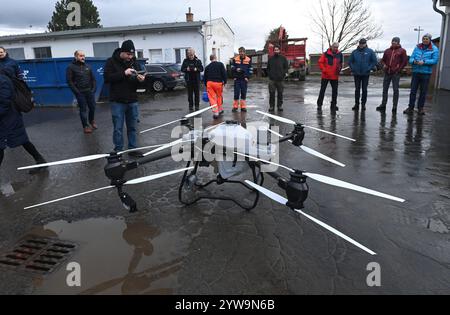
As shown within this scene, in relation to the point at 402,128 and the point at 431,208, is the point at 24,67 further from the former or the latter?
the point at 431,208

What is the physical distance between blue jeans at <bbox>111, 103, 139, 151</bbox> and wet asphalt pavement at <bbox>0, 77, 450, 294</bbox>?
596mm

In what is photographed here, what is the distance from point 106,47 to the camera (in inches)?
1070

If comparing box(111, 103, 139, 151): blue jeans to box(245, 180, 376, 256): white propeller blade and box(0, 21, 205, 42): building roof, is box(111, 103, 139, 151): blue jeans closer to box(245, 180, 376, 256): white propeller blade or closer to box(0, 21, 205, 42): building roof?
box(245, 180, 376, 256): white propeller blade

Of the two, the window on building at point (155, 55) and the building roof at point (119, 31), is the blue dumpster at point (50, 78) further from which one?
the window on building at point (155, 55)

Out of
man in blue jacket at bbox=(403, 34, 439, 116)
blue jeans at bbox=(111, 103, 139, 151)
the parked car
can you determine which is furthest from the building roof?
blue jeans at bbox=(111, 103, 139, 151)

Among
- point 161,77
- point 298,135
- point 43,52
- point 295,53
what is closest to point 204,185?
point 298,135

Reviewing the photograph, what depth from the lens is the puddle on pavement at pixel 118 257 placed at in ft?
8.86

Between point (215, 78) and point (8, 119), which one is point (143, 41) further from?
point (8, 119)

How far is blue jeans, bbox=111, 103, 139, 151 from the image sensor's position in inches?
237

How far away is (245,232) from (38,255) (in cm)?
197

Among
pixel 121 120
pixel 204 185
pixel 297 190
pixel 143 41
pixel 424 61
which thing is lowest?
pixel 204 185

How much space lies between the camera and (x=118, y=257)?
10.2 ft

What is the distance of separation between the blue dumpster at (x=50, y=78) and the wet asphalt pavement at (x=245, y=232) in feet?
26.2
